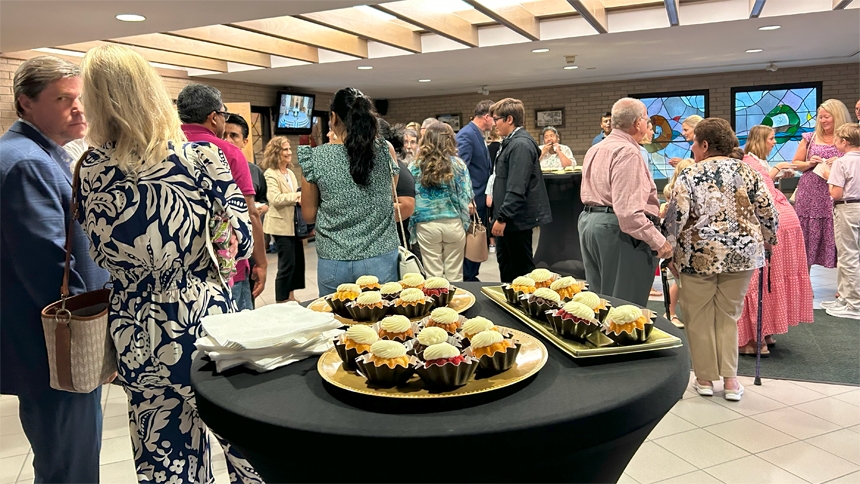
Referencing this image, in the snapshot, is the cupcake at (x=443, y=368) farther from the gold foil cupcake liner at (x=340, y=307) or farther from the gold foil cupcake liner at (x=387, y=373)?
the gold foil cupcake liner at (x=340, y=307)

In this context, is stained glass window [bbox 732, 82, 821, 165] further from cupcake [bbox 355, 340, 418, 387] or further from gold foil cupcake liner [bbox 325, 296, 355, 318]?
cupcake [bbox 355, 340, 418, 387]

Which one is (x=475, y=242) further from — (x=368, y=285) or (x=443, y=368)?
(x=443, y=368)

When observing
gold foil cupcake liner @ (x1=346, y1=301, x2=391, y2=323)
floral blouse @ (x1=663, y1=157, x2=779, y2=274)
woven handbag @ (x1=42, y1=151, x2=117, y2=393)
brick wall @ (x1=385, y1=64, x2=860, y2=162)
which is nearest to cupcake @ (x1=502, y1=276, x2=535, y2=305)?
gold foil cupcake liner @ (x1=346, y1=301, x2=391, y2=323)

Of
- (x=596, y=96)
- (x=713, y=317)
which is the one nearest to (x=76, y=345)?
(x=713, y=317)

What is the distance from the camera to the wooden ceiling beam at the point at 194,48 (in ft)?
21.4

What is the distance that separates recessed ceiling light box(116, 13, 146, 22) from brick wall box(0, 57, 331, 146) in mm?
2835

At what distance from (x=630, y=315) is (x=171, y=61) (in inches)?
306

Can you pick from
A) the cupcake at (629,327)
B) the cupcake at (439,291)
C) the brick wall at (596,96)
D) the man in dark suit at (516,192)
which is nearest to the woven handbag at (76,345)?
the cupcake at (439,291)

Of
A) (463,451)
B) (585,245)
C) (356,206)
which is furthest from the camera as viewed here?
(585,245)

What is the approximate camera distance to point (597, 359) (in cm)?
133

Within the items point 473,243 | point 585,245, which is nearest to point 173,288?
point 585,245

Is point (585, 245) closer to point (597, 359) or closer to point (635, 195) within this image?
point (635, 195)

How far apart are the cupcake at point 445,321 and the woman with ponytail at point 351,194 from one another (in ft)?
3.97

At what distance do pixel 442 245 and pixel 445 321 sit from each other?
327 centimetres
